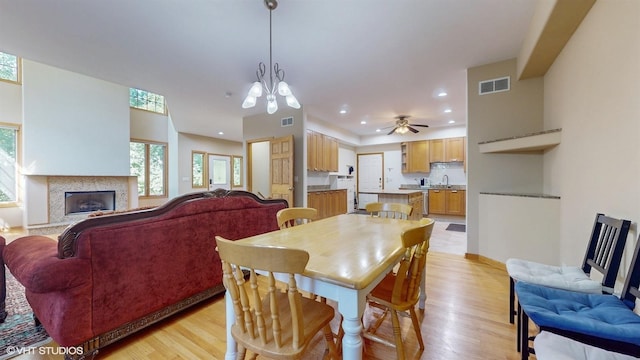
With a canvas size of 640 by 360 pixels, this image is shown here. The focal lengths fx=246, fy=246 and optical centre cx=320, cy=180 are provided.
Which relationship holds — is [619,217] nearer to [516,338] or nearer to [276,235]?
[516,338]

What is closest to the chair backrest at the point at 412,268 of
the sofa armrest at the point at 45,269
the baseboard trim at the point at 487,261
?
the sofa armrest at the point at 45,269

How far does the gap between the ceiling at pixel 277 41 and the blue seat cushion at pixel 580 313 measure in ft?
7.61

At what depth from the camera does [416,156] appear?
25.5 ft

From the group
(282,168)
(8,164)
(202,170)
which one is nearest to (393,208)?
(282,168)

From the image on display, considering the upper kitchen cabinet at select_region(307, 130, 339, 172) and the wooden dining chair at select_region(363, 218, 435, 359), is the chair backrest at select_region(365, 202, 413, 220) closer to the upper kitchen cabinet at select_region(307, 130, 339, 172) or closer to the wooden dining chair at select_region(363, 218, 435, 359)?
the wooden dining chair at select_region(363, 218, 435, 359)

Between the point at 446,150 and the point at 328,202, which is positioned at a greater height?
the point at 446,150

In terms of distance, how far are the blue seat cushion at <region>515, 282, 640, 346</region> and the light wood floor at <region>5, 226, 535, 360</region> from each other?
0.53 m

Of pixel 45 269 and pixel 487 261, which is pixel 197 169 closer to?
pixel 45 269

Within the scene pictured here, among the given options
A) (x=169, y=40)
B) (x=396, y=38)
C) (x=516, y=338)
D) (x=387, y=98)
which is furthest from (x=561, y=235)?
(x=169, y=40)

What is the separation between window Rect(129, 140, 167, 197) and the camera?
287 inches

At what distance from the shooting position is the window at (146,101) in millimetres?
7277

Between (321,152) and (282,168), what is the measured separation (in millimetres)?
1412

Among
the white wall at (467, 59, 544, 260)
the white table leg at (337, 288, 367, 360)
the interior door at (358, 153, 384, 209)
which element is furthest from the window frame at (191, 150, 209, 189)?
the white table leg at (337, 288, 367, 360)

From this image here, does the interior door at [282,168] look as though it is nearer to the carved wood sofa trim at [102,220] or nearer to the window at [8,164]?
the carved wood sofa trim at [102,220]
